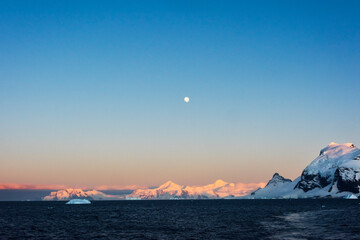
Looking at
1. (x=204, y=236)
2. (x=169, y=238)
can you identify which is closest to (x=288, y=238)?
(x=204, y=236)

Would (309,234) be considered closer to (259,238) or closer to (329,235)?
(329,235)

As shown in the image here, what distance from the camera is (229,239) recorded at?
71938 mm

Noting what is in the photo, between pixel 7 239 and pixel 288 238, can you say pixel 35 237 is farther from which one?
pixel 288 238

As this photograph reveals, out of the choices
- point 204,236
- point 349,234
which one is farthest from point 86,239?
point 349,234

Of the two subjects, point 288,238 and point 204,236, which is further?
point 204,236

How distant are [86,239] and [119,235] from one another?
8.42 meters

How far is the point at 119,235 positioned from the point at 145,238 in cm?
860

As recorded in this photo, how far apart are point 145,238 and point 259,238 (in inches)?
854

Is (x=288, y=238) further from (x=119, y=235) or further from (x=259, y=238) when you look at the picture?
(x=119, y=235)

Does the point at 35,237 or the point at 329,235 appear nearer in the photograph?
the point at 329,235

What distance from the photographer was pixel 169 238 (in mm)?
74312

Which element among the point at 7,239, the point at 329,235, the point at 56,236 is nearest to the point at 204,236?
the point at 329,235

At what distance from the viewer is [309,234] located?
77250mm

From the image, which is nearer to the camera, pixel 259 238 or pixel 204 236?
pixel 259 238
